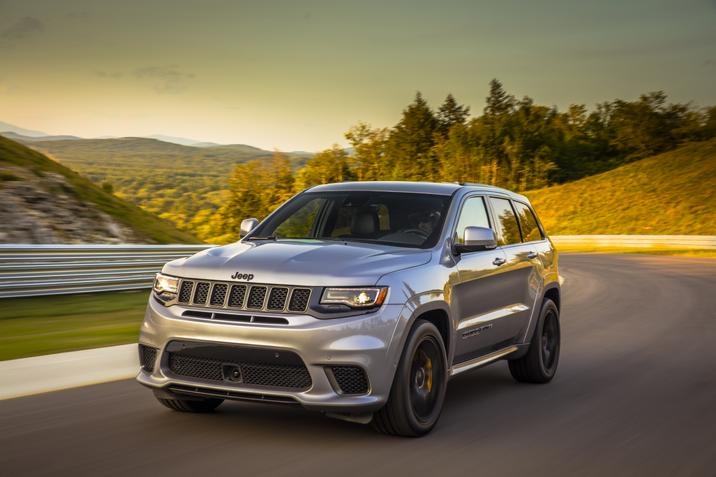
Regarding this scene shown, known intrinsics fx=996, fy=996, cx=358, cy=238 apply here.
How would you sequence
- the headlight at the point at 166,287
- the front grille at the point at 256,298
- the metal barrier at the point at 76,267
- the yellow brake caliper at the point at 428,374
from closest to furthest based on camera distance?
the front grille at the point at 256,298 → the headlight at the point at 166,287 → the yellow brake caliper at the point at 428,374 → the metal barrier at the point at 76,267

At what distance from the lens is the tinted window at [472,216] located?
754cm

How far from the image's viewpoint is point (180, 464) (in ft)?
18.5

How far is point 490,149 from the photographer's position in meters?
125

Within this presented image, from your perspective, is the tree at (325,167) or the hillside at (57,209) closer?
the hillside at (57,209)

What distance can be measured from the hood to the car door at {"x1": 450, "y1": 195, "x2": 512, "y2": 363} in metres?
0.53

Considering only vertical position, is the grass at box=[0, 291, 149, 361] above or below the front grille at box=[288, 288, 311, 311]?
below

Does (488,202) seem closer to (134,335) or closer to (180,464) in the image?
(180,464)

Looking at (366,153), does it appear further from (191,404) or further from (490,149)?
(191,404)

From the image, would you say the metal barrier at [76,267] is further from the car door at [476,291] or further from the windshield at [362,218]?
the car door at [476,291]

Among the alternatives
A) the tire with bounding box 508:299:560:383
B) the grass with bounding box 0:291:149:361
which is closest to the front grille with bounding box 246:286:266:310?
the tire with bounding box 508:299:560:383

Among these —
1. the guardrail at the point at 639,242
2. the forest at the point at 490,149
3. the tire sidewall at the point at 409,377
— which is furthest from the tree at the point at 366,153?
the tire sidewall at the point at 409,377

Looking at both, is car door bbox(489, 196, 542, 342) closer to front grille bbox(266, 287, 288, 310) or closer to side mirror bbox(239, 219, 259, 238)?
side mirror bbox(239, 219, 259, 238)

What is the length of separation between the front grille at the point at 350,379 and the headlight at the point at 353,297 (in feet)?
1.26

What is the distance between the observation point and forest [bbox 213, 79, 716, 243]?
111 meters
